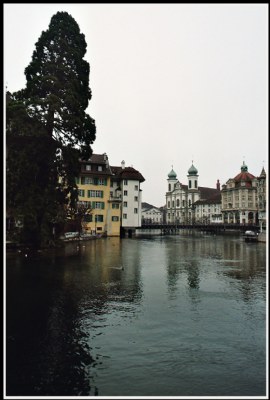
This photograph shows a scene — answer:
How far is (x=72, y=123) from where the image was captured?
97.8 feet

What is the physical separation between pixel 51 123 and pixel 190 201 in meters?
133

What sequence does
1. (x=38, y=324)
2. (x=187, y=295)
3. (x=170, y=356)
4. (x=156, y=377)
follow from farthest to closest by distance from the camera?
(x=187, y=295) → (x=38, y=324) → (x=170, y=356) → (x=156, y=377)

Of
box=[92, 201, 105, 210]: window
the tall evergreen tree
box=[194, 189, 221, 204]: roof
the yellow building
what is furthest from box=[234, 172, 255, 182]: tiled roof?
the tall evergreen tree

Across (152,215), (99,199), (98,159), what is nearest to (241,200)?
(98,159)

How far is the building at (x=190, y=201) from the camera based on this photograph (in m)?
147

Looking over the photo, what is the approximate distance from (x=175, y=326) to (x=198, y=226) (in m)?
87.9

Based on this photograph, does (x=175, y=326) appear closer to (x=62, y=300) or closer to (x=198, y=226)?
(x=62, y=300)

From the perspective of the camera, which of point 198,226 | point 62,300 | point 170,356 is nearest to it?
point 170,356

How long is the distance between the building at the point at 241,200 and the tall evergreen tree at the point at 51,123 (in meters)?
93.2

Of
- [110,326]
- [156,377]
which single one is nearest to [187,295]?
[110,326]

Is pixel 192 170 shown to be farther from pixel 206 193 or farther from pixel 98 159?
pixel 98 159

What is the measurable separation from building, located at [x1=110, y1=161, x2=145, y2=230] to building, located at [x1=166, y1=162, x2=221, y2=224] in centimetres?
7118

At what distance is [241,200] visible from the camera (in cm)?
11950

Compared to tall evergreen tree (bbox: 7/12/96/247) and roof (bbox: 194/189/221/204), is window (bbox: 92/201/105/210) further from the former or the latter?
roof (bbox: 194/189/221/204)
